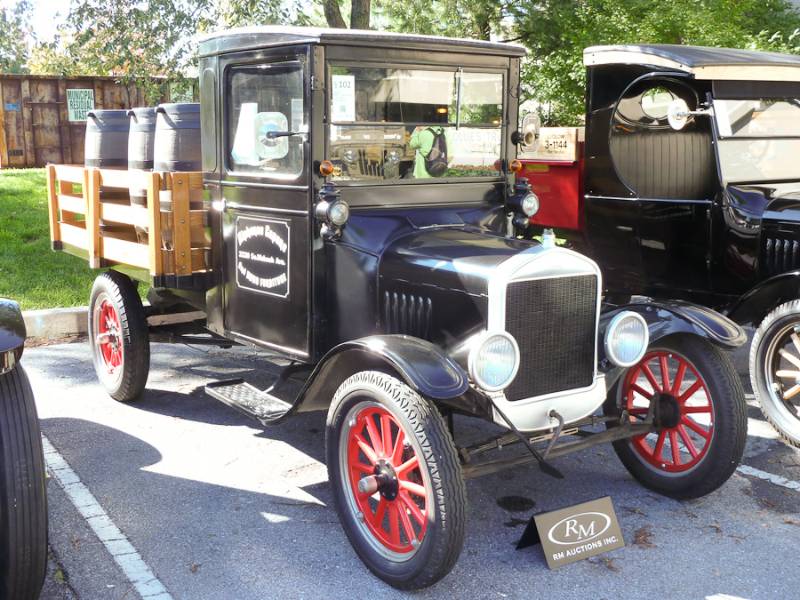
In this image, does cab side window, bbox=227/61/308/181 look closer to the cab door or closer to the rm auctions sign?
the cab door

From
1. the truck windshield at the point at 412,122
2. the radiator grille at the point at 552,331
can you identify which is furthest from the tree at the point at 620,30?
the radiator grille at the point at 552,331

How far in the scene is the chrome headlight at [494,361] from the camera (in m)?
2.98

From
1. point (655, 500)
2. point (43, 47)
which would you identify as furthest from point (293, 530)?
point (43, 47)

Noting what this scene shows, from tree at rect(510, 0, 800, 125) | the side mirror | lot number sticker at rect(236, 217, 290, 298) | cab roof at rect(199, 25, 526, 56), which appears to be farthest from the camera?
tree at rect(510, 0, 800, 125)

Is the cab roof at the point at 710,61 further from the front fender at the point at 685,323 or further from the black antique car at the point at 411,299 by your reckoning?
the front fender at the point at 685,323

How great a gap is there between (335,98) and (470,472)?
5.42 ft

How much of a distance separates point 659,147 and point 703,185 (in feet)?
1.31

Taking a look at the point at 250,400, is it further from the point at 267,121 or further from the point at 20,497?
the point at 20,497

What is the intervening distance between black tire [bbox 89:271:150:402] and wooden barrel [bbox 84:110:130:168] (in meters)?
0.81

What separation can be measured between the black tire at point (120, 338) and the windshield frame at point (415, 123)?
1764mm

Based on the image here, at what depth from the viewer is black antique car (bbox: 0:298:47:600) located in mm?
2580

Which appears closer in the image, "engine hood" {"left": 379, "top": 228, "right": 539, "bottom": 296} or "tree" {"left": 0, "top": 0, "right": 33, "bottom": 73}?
"engine hood" {"left": 379, "top": 228, "right": 539, "bottom": 296}

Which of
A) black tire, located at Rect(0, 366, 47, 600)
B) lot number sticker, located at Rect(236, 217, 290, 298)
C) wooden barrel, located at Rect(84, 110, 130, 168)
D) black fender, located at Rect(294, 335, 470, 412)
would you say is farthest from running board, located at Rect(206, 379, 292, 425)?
wooden barrel, located at Rect(84, 110, 130, 168)

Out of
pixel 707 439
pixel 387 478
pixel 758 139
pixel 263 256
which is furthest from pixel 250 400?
pixel 758 139
